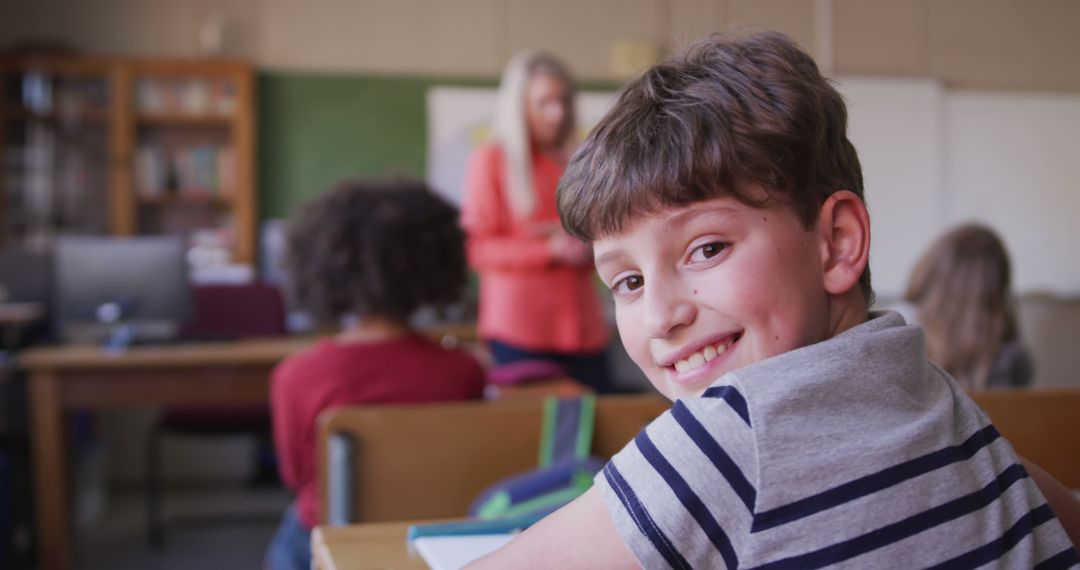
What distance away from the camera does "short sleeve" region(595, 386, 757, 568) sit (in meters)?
0.52

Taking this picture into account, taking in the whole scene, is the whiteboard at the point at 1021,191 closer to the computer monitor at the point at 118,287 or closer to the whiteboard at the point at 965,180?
the whiteboard at the point at 965,180

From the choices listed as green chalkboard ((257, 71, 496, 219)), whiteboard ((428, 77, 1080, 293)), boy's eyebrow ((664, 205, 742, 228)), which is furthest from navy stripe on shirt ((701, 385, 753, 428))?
green chalkboard ((257, 71, 496, 219))

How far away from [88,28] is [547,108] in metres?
3.76

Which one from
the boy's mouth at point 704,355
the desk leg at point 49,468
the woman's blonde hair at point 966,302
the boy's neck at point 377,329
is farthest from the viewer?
the desk leg at point 49,468

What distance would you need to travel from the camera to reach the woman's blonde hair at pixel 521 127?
8.49 feet

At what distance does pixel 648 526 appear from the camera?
525 millimetres

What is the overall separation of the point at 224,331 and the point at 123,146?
2.08m

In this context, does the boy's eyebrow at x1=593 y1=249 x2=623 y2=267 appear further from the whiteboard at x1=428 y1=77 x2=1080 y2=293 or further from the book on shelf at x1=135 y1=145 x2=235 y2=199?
the book on shelf at x1=135 y1=145 x2=235 y2=199

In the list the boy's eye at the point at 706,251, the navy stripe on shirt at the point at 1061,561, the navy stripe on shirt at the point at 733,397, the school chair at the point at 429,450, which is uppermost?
the boy's eye at the point at 706,251

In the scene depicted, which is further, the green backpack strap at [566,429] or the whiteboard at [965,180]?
the whiteboard at [965,180]

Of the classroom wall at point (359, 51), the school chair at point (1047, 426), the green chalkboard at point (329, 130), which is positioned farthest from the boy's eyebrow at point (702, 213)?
the green chalkboard at point (329, 130)

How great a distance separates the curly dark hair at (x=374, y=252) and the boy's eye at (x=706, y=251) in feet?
4.50

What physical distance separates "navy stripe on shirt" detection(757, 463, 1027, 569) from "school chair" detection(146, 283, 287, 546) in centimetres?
330

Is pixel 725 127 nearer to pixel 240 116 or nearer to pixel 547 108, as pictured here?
pixel 547 108
